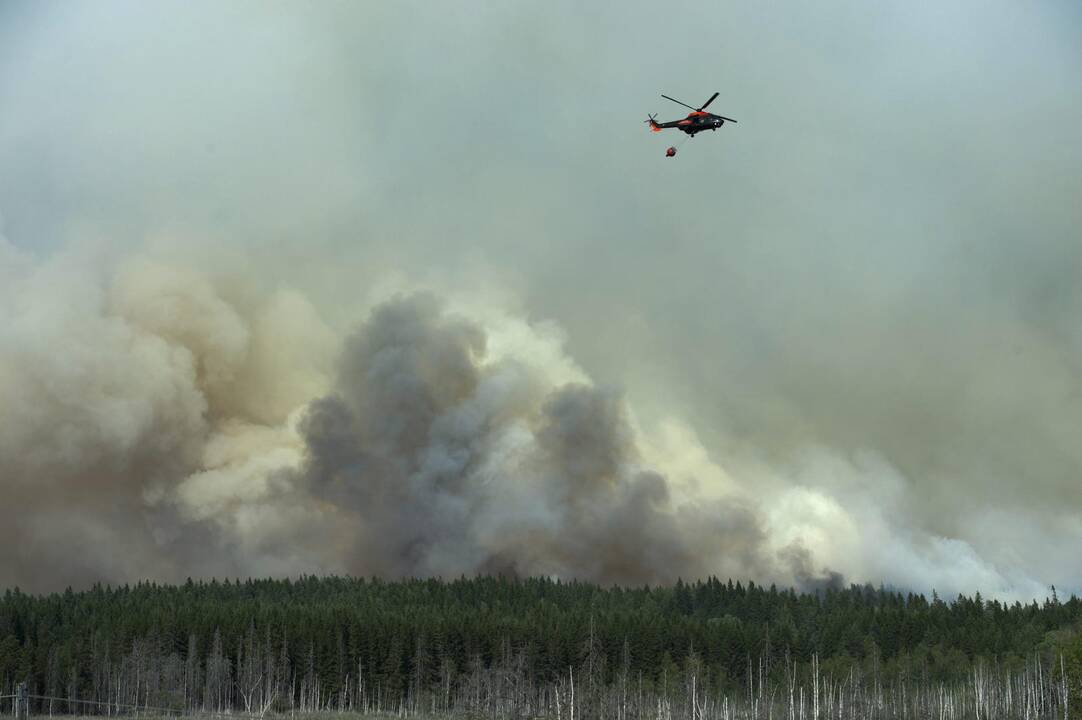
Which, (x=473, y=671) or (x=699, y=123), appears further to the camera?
(x=473, y=671)

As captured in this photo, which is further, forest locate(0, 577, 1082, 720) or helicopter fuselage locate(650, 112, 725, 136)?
forest locate(0, 577, 1082, 720)

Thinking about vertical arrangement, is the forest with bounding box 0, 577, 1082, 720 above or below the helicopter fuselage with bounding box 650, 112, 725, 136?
below

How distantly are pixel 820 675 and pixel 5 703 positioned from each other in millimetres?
100743

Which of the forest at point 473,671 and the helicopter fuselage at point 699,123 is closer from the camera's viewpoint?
the helicopter fuselage at point 699,123

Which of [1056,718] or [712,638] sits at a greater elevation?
[712,638]

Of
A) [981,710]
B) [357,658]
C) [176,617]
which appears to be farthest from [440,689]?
[981,710]

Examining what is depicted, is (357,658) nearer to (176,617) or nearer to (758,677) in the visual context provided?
(176,617)

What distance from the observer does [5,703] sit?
539 feet

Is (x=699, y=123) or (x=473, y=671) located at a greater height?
(x=699, y=123)

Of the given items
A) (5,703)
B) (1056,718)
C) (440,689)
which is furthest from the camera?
(440,689)

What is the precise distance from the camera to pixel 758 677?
19150cm

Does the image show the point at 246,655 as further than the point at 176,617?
No

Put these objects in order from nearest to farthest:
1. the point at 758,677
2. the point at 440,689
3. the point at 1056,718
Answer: the point at 1056,718 < the point at 440,689 < the point at 758,677

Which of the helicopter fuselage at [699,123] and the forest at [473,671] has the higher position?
the helicopter fuselage at [699,123]
